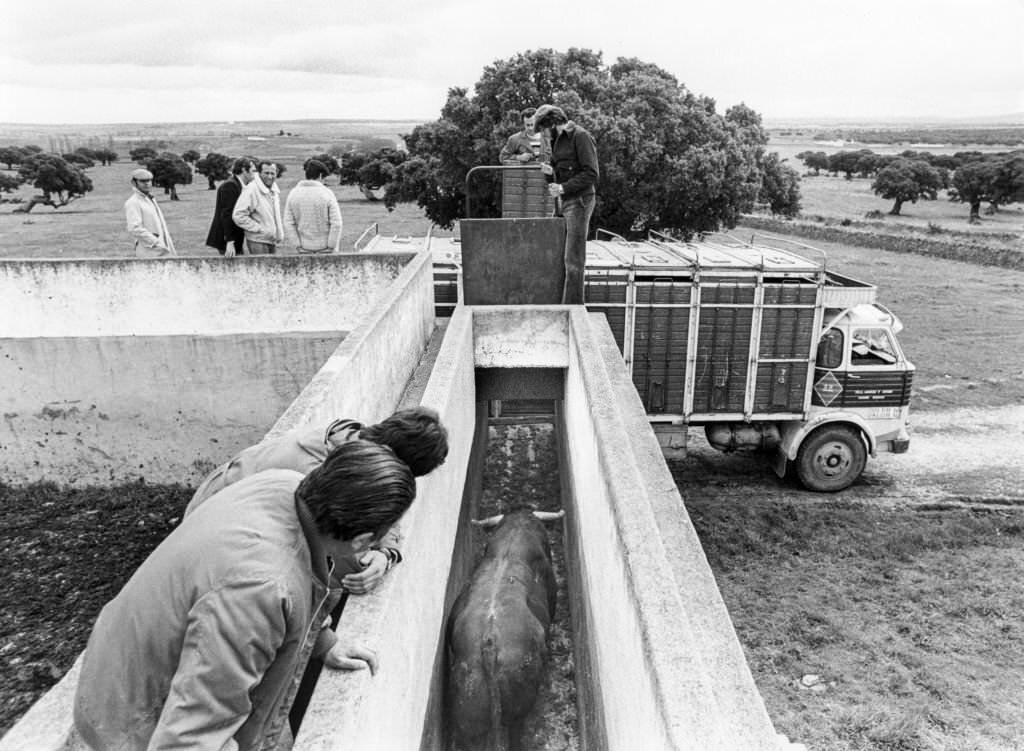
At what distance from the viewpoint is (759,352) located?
983 centimetres

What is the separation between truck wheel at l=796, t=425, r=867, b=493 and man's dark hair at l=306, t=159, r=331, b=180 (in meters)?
6.89

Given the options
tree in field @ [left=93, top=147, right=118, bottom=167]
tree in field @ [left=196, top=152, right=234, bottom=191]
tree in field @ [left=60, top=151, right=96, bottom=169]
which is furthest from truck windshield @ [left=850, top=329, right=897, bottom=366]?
tree in field @ [left=93, top=147, right=118, bottom=167]

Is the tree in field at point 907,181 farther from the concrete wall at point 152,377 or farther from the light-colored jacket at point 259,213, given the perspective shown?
Answer: the concrete wall at point 152,377

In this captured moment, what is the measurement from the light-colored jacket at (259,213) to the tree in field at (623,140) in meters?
7.89

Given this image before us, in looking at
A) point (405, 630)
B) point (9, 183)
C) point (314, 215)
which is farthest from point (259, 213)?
point (9, 183)

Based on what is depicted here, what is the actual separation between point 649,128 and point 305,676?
52.3 ft

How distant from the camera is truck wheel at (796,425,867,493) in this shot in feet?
33.7

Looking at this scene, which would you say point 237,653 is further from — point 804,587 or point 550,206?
point 550,206

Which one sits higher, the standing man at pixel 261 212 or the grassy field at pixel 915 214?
the standing man at pixel 261 212

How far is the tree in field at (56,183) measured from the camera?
118 feet

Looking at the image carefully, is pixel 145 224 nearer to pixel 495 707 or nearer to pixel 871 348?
pixel 495 707

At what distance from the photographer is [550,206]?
10234mm

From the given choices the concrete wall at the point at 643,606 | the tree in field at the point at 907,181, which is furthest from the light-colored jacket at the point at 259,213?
the tree in field at the point at 907,181

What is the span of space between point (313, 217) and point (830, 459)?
7.33 metres
